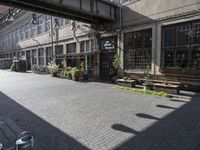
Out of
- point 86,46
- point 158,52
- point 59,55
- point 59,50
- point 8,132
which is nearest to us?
point 8,132

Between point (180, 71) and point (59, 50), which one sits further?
point (59, 50)

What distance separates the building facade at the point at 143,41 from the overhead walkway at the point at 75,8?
1099 mm

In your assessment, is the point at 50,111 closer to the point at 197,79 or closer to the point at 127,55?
the point at 197,79

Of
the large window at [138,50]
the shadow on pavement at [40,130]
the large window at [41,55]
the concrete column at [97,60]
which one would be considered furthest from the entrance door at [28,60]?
the shadow on pavement at [40,130]

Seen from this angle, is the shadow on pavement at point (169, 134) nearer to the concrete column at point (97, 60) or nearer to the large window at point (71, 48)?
the concrete column at point (97, 60)

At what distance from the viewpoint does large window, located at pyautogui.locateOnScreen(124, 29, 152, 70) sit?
13.6 meters

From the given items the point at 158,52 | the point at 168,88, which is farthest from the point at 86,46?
the point at 168,88

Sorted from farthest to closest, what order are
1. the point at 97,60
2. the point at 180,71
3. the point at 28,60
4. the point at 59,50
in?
the point at 28,60 → the point at 59,50 → the point at 97,60 → the point at 180,71

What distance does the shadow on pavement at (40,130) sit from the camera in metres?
4.23

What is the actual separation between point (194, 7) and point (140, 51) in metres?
4.64

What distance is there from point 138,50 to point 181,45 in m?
3.42

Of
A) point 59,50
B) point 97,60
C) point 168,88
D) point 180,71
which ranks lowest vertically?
point 168,88

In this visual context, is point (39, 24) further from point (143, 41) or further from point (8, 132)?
point (8, 132)

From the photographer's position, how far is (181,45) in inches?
459
